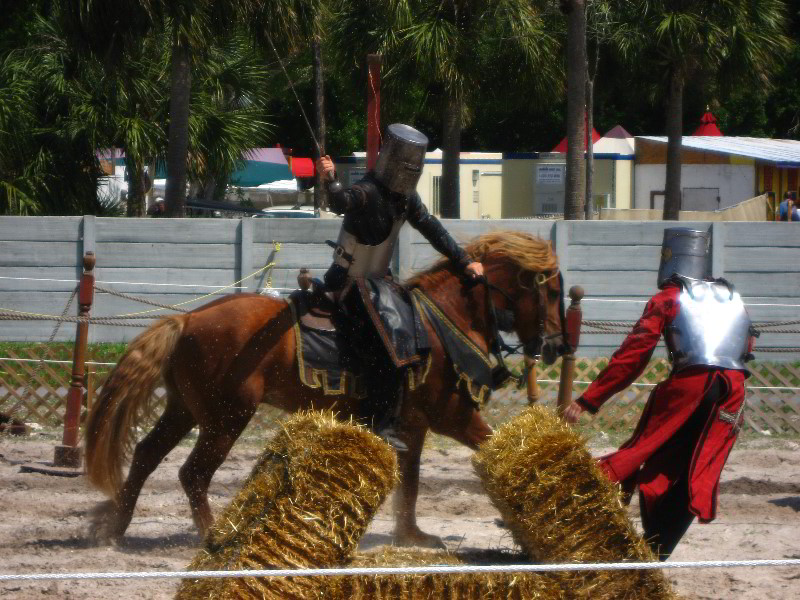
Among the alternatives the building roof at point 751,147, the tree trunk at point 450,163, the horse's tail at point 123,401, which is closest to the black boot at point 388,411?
the horse's tail at point 123,401

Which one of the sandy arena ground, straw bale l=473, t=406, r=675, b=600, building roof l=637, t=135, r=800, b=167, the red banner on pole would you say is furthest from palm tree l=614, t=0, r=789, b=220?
straw bale l=473, t=406, r=675, b=600

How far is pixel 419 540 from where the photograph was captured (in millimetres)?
5398

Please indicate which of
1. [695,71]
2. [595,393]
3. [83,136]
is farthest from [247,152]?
[595,393]

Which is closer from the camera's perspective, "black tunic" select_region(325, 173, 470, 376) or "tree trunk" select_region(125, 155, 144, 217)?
"black tunic" select_region(325, 173, 470, 376)

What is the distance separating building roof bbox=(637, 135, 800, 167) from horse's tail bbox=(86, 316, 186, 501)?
843 inches

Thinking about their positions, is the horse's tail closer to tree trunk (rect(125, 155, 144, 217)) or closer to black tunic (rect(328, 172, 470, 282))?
black tunic (rect(328, 172, 470, 282))

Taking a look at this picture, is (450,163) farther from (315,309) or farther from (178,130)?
(315,309)

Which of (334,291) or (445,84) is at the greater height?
(445,84)

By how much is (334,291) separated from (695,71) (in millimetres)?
14440

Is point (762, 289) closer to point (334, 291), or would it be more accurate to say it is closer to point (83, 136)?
point (334, 291)

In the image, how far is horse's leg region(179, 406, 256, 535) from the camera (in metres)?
5.30

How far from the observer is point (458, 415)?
5.38 meters

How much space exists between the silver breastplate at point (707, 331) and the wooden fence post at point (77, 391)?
444cm

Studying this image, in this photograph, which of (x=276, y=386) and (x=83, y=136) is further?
(x=83, y=136)
